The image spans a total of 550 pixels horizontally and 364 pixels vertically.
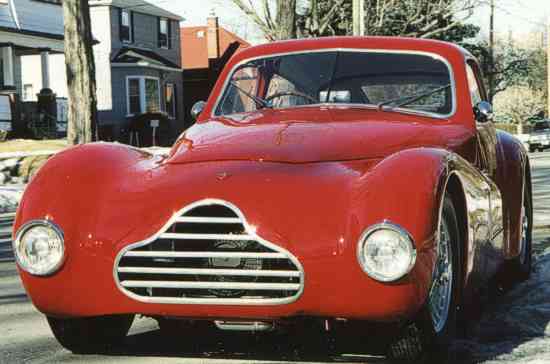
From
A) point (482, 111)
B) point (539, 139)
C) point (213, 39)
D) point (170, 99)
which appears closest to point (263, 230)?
point (482, 111)

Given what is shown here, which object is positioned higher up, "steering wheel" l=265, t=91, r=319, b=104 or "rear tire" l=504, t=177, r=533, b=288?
"steering wheel" l=265, t=91, r=319, b=104

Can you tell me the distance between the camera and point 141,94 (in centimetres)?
4750

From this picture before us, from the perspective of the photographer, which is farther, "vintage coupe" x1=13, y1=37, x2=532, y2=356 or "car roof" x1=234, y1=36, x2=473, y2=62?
"car roof" x1=234, y1=36, x2=473, y2=62

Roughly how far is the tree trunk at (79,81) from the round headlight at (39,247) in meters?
15.2

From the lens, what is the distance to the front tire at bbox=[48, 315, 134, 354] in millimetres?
4910

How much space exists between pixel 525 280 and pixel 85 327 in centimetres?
366

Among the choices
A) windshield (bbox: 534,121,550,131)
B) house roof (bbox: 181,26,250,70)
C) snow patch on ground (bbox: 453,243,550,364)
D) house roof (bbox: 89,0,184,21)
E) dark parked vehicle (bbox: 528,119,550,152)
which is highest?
house roof (bbox: 89,0,184,21)

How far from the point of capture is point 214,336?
17.6 feet

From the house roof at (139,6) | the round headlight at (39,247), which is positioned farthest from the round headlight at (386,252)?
the house roof at (139,6)

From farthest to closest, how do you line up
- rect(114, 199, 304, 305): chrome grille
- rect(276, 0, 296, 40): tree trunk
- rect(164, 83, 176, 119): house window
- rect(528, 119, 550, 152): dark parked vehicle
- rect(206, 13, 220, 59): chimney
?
1. rect(206, 13, 220, 59): chimney
2. rect(164, 83, 176, 119): house window
3. rect(528, 119, 550, 152): dark parked vehicle
4. rect(276, 0, 296, 40): tree trunk
5. rect(114, 199, 304, 305): chrome grille

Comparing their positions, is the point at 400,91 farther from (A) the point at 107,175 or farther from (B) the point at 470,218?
(A) the point at 107,175

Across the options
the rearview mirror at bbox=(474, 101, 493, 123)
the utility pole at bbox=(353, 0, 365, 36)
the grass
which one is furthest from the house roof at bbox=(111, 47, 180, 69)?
the rearview mirror at bbox=(474, 101, 493, 123)

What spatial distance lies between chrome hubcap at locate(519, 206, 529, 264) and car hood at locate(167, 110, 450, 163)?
1765 mm

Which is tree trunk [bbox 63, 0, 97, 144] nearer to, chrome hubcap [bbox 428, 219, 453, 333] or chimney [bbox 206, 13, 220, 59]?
chrome hubcap [bbox 428, 219, 453, 333]
